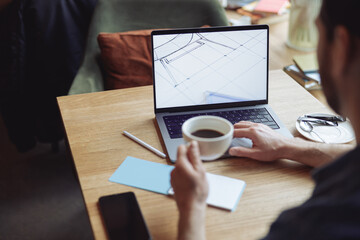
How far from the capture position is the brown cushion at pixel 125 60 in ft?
6.01

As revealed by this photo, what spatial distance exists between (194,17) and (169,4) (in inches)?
5.6

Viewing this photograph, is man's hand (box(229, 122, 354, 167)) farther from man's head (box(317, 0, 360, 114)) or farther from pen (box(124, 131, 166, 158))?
man's head (box(317, 0, 360, 114))

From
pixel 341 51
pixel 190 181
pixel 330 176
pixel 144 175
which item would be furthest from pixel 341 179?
pixel 144 175

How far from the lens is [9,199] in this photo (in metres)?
2.06

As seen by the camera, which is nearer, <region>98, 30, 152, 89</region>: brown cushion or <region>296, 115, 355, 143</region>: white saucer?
<region>296, 115, 355, 143</region>: white saucer

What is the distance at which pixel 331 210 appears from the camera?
1.77 feet

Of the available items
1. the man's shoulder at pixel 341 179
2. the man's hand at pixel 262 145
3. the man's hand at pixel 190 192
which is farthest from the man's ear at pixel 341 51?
the man's hand at pixel 262 145

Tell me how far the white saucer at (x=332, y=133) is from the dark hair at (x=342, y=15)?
1.85 ft

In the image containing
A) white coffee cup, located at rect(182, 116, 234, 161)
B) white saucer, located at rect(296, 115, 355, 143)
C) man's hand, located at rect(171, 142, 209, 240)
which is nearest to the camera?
man's hand, located at rect(171, 142, 209, 240)

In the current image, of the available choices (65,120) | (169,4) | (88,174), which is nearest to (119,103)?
(65,120)

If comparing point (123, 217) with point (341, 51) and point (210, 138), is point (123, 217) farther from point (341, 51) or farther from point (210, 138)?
point (341, 51)

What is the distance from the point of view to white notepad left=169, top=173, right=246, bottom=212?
914 millimetres

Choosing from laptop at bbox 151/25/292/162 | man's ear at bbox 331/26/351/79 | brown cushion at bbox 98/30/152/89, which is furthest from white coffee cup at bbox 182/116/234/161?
brown cushion at bbox 98/30/152/89

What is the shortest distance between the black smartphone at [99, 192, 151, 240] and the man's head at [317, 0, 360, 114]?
46 centimetres
